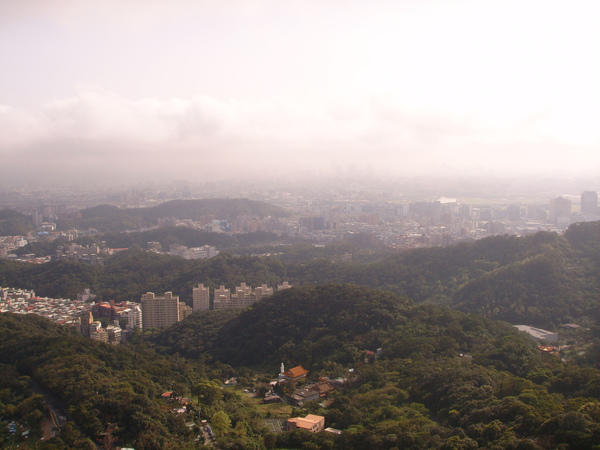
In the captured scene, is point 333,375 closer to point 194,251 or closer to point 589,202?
point 194,251

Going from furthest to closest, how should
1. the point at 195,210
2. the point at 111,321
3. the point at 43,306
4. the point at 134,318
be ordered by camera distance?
1. the point at 195,210
2. the point at 43,306
3. the point at 111,321
4. the point at 134,318

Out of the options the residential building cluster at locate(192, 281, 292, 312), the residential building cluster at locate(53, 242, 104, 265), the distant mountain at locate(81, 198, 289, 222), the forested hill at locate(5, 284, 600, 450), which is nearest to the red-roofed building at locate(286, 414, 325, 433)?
the forested hill at locate(5, 284, 600, 450)

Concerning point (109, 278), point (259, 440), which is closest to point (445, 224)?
point (109, 278)

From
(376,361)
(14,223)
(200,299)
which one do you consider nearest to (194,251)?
(200,299)

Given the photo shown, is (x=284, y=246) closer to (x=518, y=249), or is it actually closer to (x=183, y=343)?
(x=518, y=249)

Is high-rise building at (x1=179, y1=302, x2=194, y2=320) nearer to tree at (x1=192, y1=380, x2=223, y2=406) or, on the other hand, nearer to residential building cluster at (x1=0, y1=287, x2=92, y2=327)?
residential building cluster at (x1=0, y1=287, x2=92, y2=327)

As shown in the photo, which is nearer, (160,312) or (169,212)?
(160,312)
